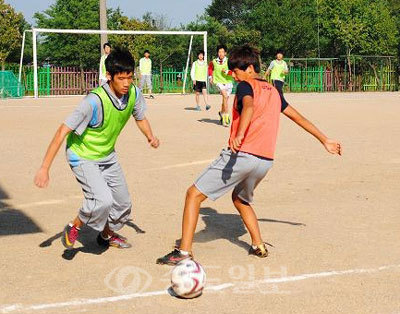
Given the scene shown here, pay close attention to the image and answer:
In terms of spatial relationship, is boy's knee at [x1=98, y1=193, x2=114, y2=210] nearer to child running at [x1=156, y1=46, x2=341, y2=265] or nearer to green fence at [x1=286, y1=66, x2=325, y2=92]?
child running at [x1=156, y1=46, x2=341, y2=265]

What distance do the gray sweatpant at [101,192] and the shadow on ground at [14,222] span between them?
113 cm

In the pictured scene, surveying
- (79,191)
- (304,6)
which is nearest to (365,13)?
(304,6)

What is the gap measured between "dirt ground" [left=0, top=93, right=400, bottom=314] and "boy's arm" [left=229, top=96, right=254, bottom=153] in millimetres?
907

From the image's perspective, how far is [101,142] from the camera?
6.20 m

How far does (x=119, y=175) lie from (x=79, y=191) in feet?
9.85

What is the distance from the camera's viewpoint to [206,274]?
565 cm

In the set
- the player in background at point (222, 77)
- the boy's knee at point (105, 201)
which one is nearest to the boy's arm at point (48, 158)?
the boy's knee at point (105, 201)

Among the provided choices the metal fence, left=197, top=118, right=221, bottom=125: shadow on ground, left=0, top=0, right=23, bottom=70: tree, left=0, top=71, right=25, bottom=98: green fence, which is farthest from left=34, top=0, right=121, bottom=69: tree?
left=197, top=118, right=221, bottom=125: shadow on ground

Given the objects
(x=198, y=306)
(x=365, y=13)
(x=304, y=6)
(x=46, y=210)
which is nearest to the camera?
(x=198, y=306)

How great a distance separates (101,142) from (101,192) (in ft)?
1.29

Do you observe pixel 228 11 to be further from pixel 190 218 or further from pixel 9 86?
pixel 190 218

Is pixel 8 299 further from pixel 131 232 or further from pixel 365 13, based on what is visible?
pixel 365 13

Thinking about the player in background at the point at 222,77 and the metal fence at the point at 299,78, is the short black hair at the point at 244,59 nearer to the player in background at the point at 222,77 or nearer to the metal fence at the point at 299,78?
the player in background at the point at 222,77

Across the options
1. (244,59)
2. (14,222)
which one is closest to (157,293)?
(244,59)
